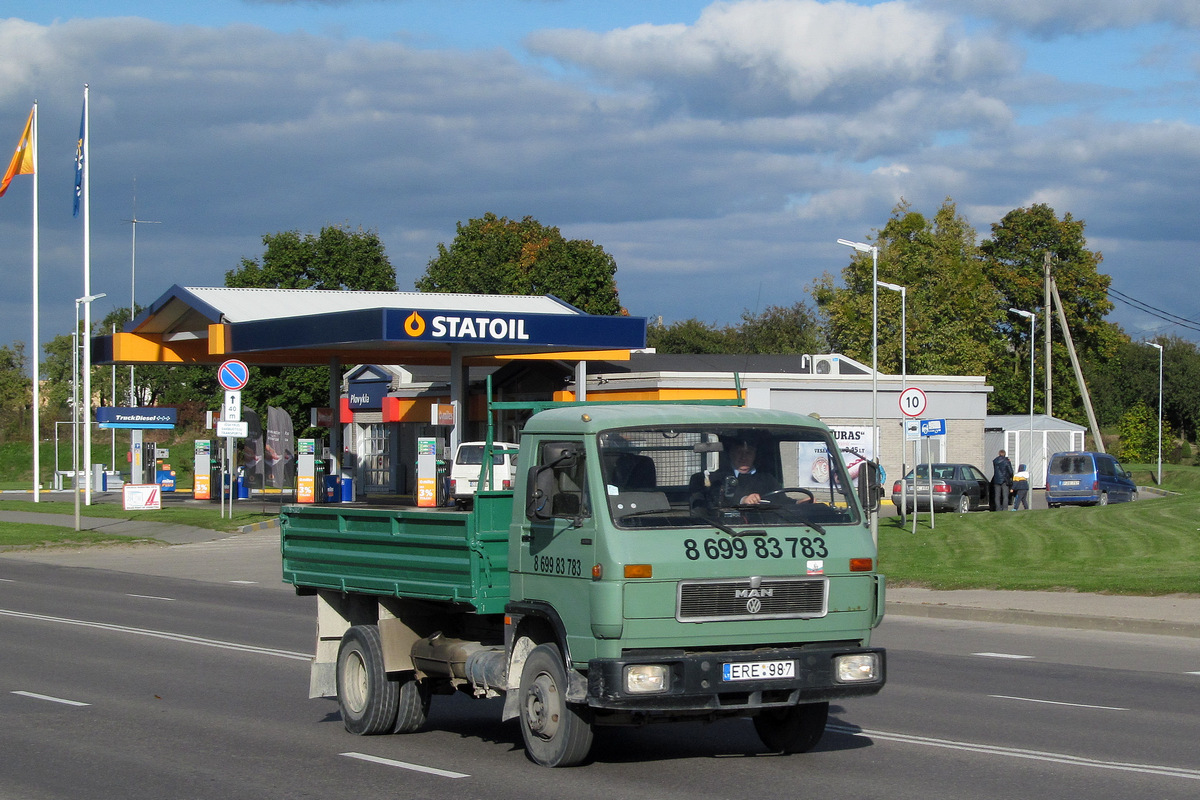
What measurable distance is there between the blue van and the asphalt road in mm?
24208

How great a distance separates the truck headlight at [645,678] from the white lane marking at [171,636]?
23.2ft

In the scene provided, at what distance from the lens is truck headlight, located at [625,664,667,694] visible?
715cm

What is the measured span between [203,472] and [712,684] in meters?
40.4

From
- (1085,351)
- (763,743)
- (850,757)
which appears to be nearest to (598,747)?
(763,743)

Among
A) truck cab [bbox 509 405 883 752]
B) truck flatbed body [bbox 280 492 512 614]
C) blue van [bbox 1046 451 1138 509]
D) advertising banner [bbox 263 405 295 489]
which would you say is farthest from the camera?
blue van [bbox 1046 451 1138 509]

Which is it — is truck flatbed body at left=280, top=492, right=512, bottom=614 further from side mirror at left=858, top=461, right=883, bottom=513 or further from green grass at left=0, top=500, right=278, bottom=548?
green grass at left=0, top=500, right=278, bottom=548

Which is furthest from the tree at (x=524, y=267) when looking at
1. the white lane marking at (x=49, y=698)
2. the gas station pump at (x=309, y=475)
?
the white lane marking at (x=49, y=698)

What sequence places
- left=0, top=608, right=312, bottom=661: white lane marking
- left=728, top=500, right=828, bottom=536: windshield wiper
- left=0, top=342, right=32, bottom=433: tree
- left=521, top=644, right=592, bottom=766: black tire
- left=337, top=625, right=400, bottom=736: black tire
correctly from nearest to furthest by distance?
1. left=521, top=644, right=592, bottom=766: black tire
2. left=728, top=500, right=828, bottom=536: windshield wiper
3. left=337, top=625, right=400, bottom=736: black tire
4. left=0, top=608, right=312, bottom=661: white lane marking
5. left=0, top=342, right=32, bottom=433: tree

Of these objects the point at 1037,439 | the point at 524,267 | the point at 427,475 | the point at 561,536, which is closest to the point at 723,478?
the point at 561,536

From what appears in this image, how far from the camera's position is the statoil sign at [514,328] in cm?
3062

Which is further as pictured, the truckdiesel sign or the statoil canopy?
the truckdiesel sign

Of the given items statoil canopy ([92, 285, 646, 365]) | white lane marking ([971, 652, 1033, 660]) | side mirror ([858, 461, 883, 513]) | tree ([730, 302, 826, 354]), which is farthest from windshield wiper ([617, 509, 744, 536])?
tree ([730, 302, 826, 354])

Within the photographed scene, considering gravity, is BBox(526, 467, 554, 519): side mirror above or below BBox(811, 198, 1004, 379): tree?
below

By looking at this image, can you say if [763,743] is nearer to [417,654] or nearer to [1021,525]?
[417,654]
